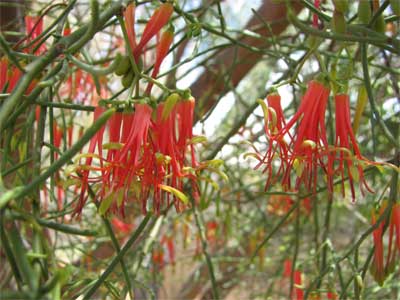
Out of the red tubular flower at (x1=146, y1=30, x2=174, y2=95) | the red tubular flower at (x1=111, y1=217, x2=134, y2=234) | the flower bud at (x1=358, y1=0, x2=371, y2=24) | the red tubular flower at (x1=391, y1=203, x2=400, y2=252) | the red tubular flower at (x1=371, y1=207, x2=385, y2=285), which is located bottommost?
the red tubular flower at (x1=111, y1=217, x2=134, y2=234)

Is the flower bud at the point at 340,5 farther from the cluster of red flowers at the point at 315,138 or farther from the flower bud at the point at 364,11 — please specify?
the cluster of red flowers at the point at 315,138

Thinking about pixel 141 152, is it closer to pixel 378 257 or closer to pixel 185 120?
pixel 185 120

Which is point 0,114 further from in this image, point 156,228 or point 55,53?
point 156,228

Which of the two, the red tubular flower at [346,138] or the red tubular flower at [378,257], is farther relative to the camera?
the red tubular flower at [378,257]

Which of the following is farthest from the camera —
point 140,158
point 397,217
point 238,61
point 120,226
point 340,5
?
point 120,226

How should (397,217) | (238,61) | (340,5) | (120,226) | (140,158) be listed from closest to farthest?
(340,5) → (140,158) → (397,217) → (238,61) → (120,226)

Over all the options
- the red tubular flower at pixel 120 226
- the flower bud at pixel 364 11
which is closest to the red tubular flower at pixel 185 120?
the flower bud at pixel 364 11

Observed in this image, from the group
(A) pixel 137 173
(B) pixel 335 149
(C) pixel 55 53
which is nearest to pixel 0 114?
(C) pixel 55 53

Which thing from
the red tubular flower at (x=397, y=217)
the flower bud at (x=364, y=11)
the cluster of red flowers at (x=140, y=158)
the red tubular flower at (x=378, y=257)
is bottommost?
the red tubular flower at (x=378, y=257)

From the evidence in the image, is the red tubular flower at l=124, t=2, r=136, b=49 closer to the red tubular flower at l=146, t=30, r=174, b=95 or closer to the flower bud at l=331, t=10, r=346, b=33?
the red tubular flower at l=146, t=30, r=174, b=95

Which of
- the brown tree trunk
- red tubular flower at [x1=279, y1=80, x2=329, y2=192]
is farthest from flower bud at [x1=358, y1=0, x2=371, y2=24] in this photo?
the brown tree trunk

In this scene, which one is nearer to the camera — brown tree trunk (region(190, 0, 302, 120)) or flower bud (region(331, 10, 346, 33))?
flower bud (region(331, 10, 346, 33))

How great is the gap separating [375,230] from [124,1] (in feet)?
1.55

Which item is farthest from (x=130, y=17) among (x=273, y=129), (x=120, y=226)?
(x=120, y=226)
